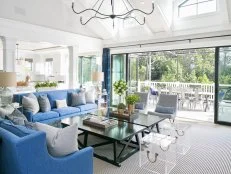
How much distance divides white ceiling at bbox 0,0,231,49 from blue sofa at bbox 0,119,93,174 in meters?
4.31

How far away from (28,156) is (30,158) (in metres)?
0.03

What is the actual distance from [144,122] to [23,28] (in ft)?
13.7

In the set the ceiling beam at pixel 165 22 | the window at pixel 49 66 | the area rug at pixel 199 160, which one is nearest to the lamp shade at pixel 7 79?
the area rug at pixel 199 160

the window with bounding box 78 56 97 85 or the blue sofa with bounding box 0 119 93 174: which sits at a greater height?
the window with bounding box 78 56 97 85

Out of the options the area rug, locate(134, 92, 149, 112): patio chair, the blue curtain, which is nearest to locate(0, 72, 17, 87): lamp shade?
the area rug

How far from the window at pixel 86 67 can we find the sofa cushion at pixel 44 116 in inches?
182

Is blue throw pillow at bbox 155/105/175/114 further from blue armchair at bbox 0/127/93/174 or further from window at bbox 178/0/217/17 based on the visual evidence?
blue armchair at bbox 0/127/93/174

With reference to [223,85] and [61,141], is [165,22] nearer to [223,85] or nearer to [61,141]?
[223,85]

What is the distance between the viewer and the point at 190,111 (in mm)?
7832

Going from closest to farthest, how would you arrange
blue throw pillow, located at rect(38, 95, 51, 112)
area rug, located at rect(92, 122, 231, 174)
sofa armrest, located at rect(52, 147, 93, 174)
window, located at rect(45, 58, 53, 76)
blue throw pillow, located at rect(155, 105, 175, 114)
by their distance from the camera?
sofa armrest, located at rect(52, 147, 93, 174)
area rug, located at rect(92, 122, 231, 174)
blue throw pillow, located at rect(38, 95, 51, 112)
blue throw pillow, located at rect(155, 105, 175, 114)
window, located at rect(45, 58, 53, 76)

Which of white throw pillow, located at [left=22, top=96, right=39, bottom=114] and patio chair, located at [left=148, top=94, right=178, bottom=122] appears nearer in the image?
white throw pillow, located at [left=22, top=96, right=39, bottom=114]

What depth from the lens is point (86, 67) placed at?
9984mm

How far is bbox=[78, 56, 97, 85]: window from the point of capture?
31.5 ft

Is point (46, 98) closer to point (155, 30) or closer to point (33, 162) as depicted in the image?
point (33, 162)
